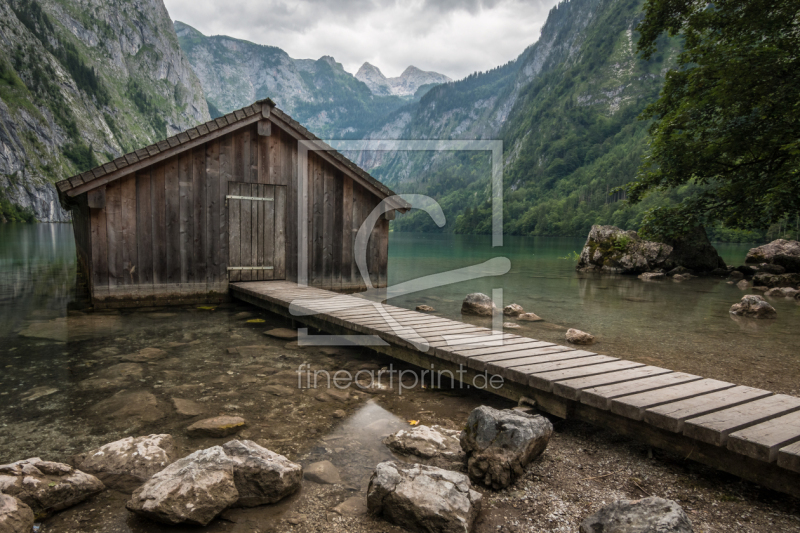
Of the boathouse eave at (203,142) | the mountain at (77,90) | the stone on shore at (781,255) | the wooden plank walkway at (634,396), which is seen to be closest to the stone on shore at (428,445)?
the wooden plank walkway at (634,396)

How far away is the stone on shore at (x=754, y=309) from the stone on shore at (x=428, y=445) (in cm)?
1019

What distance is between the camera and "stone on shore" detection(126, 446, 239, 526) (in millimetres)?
2504

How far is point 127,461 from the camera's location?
3164mm

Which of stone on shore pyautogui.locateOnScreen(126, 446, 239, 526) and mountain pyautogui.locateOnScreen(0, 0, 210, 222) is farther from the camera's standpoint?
mountain pyautogui.locateOnScreen(0, 0, 210, 222)

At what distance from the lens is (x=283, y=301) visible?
7.91 meters

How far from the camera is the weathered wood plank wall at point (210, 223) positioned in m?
8.92

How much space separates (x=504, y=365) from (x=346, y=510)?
2.18 meters

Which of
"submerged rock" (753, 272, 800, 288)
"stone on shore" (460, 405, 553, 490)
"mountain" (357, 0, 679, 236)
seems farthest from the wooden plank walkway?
"mountain" (357, 0, 679, 236)

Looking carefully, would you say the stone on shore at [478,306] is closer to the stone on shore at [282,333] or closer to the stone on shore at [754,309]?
the stone on shore at [282,333]

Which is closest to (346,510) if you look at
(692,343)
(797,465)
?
(797,465)

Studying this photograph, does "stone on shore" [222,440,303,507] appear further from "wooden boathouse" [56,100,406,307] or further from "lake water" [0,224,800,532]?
"wooden boathouse" [56,100,406,307]

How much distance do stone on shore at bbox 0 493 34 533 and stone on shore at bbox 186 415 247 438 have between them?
137 cm

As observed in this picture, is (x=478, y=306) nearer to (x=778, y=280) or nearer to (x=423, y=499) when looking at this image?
(x=423, y=499)

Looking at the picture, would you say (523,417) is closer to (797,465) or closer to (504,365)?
(504,365)
